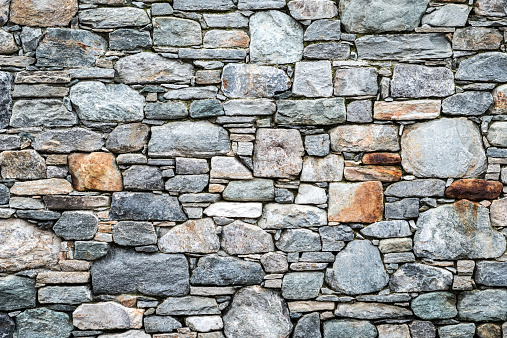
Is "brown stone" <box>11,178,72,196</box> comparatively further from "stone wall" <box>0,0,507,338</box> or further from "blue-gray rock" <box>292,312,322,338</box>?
"blue-gray rock" <box>292,312,322,338</box>

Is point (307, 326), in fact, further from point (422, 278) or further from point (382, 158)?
point (382, 158)

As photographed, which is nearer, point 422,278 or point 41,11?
point 41,11

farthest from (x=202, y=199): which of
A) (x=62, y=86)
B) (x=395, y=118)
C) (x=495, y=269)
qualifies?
(x=495, y=269)

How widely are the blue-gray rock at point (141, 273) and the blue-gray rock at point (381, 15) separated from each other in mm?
2052

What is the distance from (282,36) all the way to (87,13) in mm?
1359

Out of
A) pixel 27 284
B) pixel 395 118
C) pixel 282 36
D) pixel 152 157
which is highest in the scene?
pixel 282 36

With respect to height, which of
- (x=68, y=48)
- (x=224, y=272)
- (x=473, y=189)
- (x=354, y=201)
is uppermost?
(x=68, y=48)

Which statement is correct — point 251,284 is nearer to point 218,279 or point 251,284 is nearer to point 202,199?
point 218,279

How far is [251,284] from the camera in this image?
277cm

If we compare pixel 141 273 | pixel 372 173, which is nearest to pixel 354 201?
pixel 372 173

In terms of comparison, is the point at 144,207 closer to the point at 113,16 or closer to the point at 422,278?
the point at 113,16

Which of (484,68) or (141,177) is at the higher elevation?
(484,68)

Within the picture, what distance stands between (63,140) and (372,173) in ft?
7.16

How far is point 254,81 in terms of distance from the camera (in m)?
2.73
